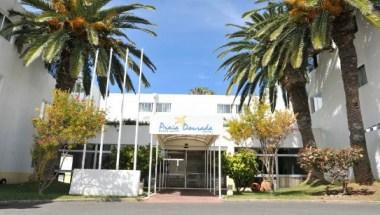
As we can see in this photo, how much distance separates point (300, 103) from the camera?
73.2ft

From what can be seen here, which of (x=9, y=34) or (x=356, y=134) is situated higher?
(x=9, y=34)

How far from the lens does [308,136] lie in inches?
854

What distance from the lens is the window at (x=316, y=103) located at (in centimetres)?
2755

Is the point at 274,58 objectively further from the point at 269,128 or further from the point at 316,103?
the point at 316,103

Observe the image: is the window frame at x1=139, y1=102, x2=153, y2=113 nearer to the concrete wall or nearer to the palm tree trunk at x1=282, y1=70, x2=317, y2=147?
the concrete wall

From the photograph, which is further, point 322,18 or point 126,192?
point 322,18

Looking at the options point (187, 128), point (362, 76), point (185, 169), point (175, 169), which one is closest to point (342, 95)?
point (362, 76)

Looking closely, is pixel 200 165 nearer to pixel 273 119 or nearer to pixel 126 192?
pixel 273 119

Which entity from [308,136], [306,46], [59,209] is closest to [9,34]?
[59,209]

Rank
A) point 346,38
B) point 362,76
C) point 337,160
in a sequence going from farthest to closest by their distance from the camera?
point 362,76
point 346,38
point 337,160

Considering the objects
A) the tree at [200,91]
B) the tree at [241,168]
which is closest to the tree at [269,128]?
the tree at [241,168]

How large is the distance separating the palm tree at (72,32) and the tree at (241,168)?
8523 mm

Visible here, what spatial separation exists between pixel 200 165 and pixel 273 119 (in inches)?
289

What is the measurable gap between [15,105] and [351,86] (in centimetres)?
1891
